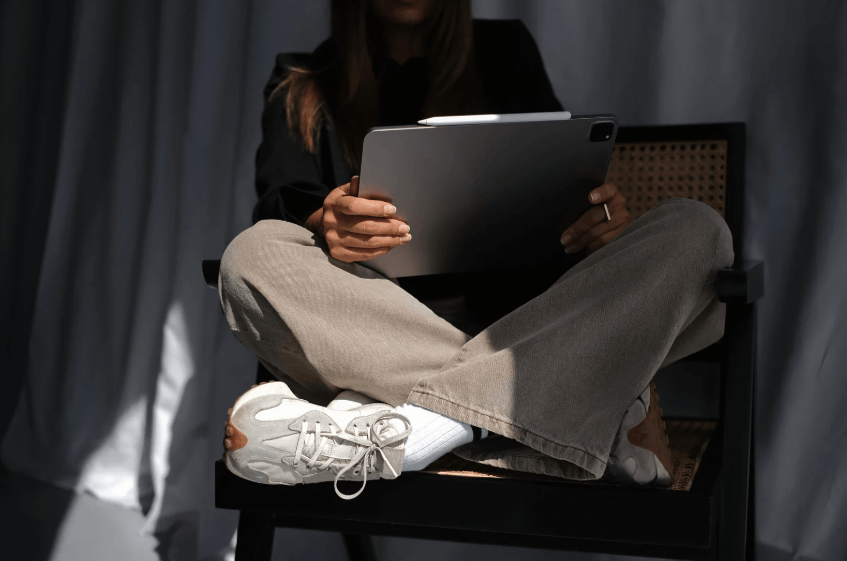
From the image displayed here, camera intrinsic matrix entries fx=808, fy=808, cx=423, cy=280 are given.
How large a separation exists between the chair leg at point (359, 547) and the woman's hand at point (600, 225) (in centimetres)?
52

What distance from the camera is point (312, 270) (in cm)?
77

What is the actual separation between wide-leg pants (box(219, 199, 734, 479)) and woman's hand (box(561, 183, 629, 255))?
0.07 meters

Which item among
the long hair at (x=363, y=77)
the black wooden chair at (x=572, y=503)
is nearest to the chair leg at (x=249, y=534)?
the black wooden chair at (x=572, y=503)

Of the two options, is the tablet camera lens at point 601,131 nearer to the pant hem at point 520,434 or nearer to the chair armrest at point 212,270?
the pant hem at point 520,434

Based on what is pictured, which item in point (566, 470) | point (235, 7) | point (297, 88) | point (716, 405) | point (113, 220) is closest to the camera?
point (566, 470)

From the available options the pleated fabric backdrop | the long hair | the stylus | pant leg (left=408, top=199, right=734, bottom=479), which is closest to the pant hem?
pant leg (left=408, top=199, right=734, bottom=479)

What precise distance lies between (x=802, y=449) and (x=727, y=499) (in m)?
0.49

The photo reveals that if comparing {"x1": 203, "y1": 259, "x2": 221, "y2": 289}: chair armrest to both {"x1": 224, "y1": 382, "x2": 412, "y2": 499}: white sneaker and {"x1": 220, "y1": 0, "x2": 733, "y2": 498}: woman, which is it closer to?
{"x1": 220, "y1": 0, "x2": 733, "y2": 498}: woman

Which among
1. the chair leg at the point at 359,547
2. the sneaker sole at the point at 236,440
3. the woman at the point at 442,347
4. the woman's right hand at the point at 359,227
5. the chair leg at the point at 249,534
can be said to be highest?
the woman's right hand at the point at 359,227

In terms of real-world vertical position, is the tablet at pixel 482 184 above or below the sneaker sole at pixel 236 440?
above

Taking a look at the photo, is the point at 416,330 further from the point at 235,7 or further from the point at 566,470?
the point at 235,7

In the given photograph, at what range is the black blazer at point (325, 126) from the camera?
95 centimetres

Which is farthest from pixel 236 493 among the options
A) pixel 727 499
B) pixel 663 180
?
pixel 663 180

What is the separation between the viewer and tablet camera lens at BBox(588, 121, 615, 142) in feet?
2.51
